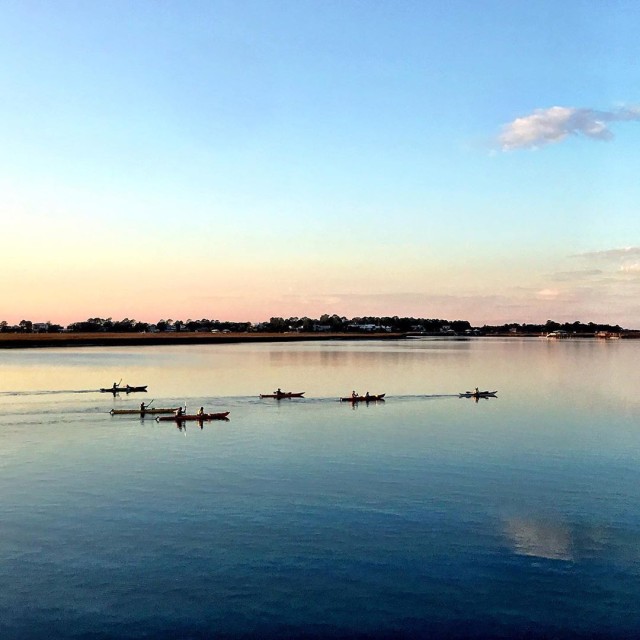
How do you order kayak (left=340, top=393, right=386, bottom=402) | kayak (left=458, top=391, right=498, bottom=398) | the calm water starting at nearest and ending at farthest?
the calm water
kayak (left=340, top=393, right=386, bottom=402)
kayak (left=458, top=391, right=498, bottom=398)

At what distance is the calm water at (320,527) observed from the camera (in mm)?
18281

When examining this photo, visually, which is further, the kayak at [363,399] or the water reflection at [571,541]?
the kayak at [363,399]

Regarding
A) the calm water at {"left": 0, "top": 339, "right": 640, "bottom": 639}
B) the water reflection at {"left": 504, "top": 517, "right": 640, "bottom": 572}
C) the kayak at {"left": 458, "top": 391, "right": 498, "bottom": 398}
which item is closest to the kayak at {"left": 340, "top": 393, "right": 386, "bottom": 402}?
the calm water at {"left": 0, "top": 339, "right": 640, "bottom": 639}

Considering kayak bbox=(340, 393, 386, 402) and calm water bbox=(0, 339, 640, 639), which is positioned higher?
kayak bbox=(340, 393, 386, 402)

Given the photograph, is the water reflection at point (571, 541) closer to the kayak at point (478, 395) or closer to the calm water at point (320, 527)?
the calm water at point (320, 527)

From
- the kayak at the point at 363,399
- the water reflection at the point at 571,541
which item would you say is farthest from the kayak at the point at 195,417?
the water reflection at the point at 571,541

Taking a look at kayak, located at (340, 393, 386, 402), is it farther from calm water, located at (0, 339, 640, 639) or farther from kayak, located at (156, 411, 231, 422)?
kayak, located at (156, 411, 231, 422)

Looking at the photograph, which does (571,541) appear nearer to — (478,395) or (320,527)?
(320,527)

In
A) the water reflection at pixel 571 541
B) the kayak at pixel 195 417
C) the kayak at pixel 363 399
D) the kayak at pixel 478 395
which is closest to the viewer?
the water reflection at pixel 571 541

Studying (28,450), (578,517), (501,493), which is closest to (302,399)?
(28,450)

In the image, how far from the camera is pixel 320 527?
25.5 metres

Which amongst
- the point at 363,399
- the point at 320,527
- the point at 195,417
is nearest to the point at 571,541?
the point at 320,527

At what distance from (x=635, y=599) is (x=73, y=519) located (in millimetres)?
20796

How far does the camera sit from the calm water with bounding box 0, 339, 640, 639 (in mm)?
18281
